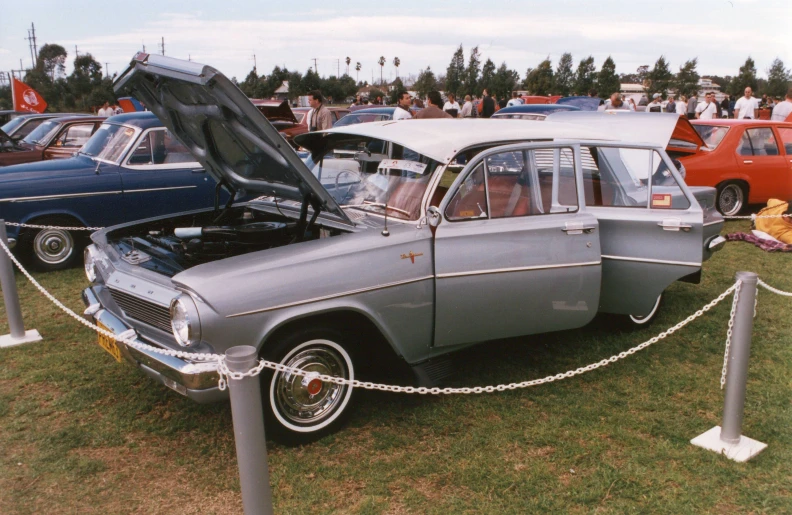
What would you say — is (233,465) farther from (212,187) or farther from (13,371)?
(212,187)

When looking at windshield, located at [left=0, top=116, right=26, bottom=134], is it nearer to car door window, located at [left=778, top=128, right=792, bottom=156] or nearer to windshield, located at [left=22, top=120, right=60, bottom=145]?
windshield, located at [left=22, top=120, right=60, bottom=145]

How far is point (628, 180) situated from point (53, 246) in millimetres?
6407

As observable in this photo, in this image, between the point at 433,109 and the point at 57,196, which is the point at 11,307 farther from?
the point at 433,109

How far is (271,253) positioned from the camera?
3703mm

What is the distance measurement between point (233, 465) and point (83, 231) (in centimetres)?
519

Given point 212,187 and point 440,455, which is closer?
point 440,455

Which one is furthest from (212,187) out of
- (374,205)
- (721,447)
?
(721,447)

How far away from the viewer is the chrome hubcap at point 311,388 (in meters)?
3.68

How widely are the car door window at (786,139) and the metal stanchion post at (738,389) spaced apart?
8174 millimetres

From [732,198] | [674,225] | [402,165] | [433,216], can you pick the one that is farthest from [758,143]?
[433,216]

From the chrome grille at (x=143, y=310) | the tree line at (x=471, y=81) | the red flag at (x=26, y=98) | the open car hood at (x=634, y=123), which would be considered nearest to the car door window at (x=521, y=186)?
the open car hood at (x=634, y=123)

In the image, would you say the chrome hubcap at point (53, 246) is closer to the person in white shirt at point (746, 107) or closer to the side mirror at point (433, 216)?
the side mirror at point (433, 216)

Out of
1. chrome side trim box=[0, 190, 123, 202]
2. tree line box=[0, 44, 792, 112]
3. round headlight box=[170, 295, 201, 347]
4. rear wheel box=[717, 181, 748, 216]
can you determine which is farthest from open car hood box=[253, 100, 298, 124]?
tree line box=[0, 44, 792, 112]

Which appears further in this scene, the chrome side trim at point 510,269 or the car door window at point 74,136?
the car door window at point 74,136
